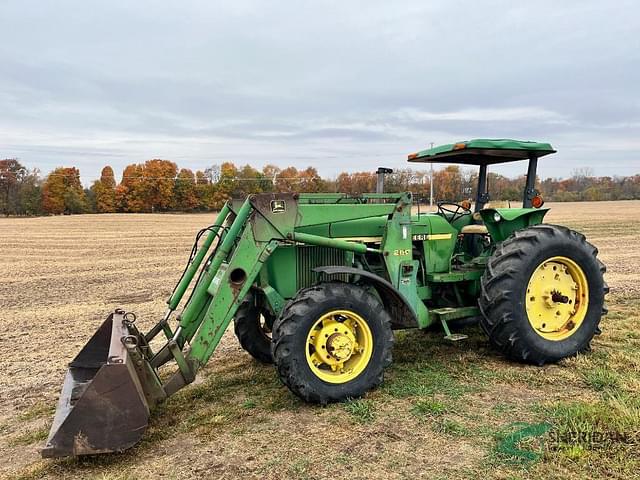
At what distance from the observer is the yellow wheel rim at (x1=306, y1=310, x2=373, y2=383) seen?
15.1 feet

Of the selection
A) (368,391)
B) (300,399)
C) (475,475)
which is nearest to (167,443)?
(300,399)

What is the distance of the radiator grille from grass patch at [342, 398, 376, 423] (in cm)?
125

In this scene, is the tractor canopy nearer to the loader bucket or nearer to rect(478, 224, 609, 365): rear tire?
rect(478, 224, 609, 365): rear tire

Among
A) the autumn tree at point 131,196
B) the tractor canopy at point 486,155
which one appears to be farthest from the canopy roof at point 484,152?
the autumn tree at point 131,196

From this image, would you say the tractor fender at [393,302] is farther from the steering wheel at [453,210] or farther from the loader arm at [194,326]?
the steering wheel at [453,210]

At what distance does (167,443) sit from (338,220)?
242cm

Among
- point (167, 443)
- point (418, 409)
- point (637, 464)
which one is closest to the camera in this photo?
point (637, 464)

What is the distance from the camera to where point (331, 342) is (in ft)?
15.1

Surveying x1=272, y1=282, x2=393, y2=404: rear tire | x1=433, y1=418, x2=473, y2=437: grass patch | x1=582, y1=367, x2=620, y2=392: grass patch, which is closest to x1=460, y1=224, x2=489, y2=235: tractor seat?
x1=582, y1=367, x2=620, y2=392: grass patch

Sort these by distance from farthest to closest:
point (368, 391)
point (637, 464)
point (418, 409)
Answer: point (368, 391) < point (418, 409) < point (637, 464)

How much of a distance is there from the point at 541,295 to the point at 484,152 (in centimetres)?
176

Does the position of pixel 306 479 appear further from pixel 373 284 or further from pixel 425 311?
pixel 425 311

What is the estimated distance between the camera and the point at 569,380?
197 inches

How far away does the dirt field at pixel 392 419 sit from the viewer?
3.59m
